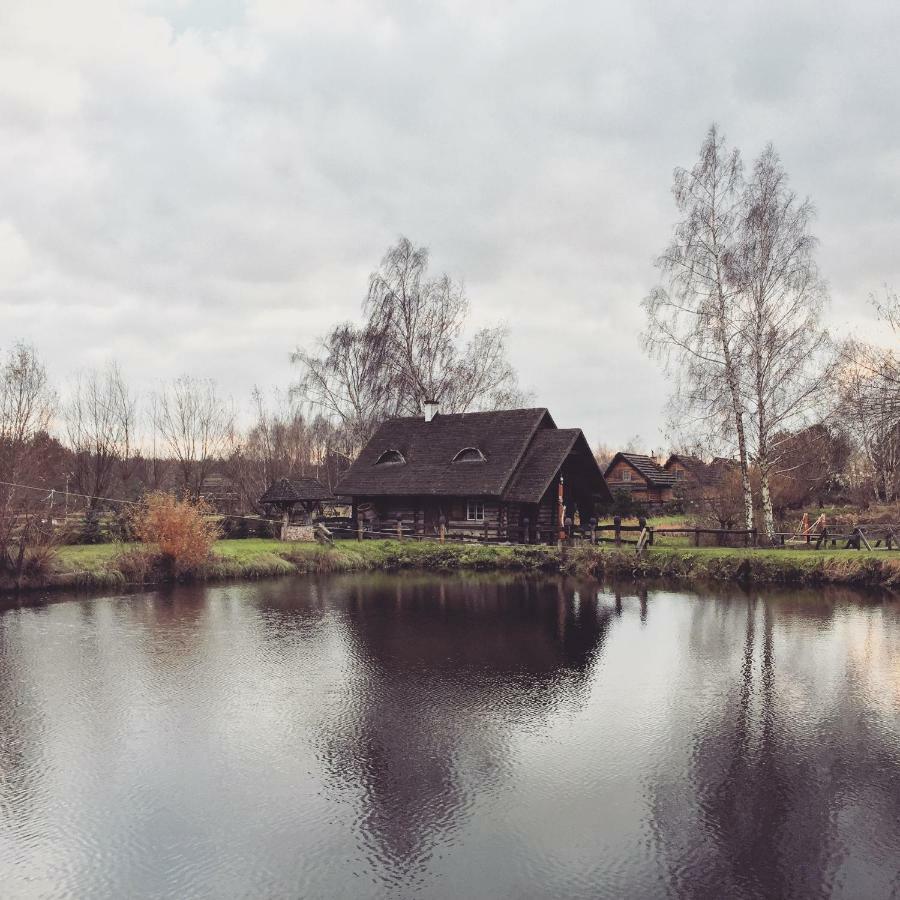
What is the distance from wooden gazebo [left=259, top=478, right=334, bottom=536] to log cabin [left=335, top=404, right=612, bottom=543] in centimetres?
159

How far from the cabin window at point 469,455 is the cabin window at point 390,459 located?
2.68 meters

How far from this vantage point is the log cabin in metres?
27.5

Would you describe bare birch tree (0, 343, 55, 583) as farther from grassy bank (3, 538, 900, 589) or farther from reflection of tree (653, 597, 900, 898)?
reflection of tree (653, 597, 900, 898)

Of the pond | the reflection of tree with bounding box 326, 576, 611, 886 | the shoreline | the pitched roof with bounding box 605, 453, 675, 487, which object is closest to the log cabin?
the shoreline

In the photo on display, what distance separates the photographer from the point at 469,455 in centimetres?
2934

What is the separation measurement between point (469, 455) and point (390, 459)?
13.0 feet

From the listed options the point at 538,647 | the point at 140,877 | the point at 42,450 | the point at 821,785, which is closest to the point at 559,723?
the point at 821,785

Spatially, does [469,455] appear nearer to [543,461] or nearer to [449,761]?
[543,461]

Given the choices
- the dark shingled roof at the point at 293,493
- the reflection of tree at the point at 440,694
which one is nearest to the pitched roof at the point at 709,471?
the reflection of tree at the point at 440,694

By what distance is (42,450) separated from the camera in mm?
23938

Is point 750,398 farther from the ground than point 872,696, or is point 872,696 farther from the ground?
point 750,398

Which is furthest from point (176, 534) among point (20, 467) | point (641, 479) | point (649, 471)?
point (641, 479)

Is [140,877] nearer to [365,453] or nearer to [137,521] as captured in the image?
[137,521]

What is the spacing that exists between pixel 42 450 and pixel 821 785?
24.1 metres
